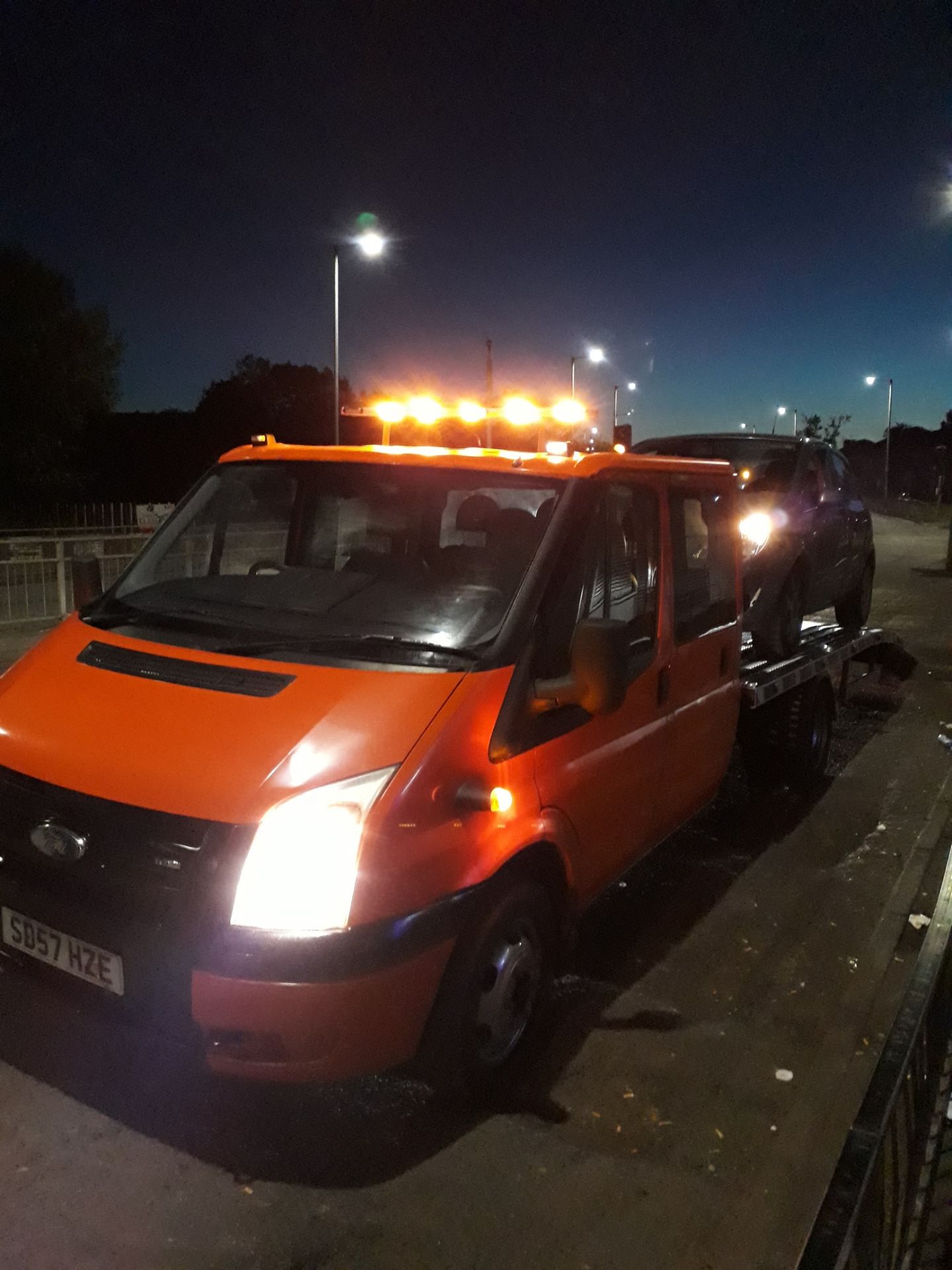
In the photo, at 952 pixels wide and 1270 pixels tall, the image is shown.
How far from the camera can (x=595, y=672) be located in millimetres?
3414

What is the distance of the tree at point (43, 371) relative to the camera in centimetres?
3806

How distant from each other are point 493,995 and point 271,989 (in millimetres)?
884

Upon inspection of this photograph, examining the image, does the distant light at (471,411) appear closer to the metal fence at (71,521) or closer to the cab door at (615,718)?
the cab door at (615,718)

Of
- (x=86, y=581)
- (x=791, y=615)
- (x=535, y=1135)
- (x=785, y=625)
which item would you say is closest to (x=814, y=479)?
(x=791, y=615)

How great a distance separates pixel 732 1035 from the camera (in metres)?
4.08

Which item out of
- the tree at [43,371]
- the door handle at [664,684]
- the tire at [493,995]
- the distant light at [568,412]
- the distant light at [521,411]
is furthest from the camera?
the tree at [43,371]

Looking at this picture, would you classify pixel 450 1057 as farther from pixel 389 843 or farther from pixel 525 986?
pixel 389 843

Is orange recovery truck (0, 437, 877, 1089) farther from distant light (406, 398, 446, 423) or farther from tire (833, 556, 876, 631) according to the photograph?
tire (833, 556, 876, 631)

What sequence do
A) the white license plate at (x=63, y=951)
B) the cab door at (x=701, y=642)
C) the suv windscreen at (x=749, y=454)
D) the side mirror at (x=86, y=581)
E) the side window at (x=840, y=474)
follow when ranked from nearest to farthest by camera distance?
1. the white license plate at (x=63, y=951)
2. the side mirror at (x=86, y=581)
3. the cab door at (x=701, y=642)
4. the suv windscreen at (x=749, y=454)
5. the side window at (x=840, y=474)

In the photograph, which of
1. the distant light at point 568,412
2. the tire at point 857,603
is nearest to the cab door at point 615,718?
the distant light at point 568,412

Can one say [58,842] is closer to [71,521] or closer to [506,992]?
[506,992]

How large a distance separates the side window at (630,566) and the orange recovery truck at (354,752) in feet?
0.05

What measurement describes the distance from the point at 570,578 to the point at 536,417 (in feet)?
6.13

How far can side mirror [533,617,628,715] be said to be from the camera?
341cm
